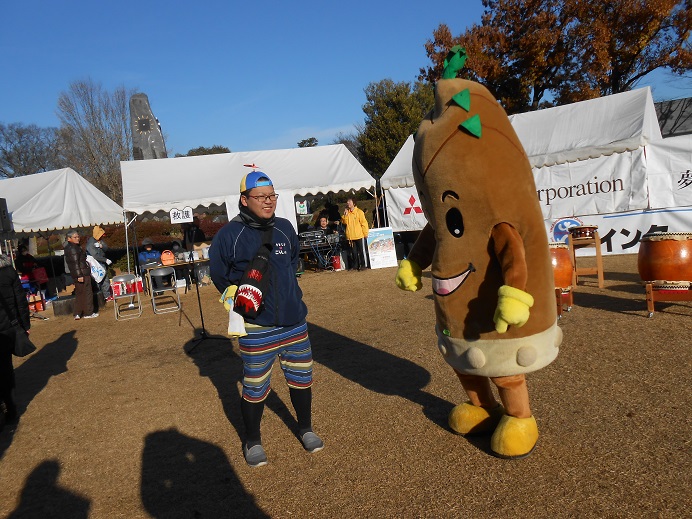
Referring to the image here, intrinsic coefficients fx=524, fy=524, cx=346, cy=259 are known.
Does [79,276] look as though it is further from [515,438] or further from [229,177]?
[515,438]

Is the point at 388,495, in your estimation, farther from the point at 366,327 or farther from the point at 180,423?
the point at 366,327

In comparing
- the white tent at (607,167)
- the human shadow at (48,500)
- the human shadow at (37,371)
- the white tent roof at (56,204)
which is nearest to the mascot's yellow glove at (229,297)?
the human shadow at (48,500)

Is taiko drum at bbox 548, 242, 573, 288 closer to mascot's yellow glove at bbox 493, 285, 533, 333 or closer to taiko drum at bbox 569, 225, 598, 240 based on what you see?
taiko drum at bbox 569, 225, 598, 240

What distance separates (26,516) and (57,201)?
44.0 feet

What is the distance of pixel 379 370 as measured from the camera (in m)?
A: 5.73

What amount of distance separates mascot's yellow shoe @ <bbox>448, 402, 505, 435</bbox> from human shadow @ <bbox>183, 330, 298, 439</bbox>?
1.40 metres

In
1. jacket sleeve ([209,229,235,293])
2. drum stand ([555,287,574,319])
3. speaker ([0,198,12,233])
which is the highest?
speaker ([0,198,12,233])

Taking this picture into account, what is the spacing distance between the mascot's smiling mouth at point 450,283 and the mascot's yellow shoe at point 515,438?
3.11 ft

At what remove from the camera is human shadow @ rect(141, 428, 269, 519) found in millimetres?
3357

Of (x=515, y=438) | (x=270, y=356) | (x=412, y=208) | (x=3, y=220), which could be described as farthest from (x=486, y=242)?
(x=412, y=208)

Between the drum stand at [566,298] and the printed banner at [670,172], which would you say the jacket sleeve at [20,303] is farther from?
the printed banner at [670,172]

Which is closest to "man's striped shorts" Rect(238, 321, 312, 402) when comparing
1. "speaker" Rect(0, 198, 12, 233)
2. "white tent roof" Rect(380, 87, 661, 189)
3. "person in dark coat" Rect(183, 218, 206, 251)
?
"white tent roof" Rect(380, 87, 661, 189)

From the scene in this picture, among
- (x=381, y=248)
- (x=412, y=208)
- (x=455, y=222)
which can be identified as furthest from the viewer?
(x=412, y=208)

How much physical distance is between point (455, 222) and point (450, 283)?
1.27 feet
